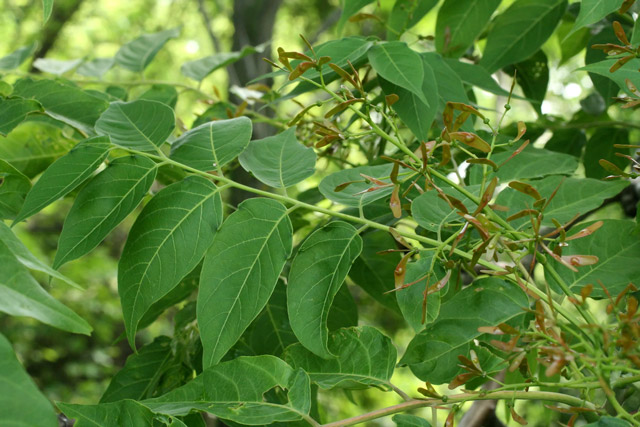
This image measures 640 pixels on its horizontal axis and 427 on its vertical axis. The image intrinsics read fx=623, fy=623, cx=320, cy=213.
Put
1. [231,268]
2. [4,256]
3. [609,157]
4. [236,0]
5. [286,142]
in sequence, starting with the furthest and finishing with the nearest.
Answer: [236,0]
[609,157]
[286,142]
[231,268]
[4,256]

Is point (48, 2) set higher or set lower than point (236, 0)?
higher

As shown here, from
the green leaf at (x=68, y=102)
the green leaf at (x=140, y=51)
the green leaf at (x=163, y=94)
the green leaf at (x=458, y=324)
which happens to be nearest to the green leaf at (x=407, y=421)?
the green leaf at (x=458, y=324)

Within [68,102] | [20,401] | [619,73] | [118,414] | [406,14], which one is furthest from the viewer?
[406,14]

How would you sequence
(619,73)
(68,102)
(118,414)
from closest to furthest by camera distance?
1. (118,414)
2. (619,73)
3. (68,102)

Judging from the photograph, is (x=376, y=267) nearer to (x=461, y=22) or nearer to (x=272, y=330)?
(x=272, y=330)

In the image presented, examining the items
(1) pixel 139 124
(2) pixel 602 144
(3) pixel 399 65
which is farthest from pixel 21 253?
(2) pixel 602 144

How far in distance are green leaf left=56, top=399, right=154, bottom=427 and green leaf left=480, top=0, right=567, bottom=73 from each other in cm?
49

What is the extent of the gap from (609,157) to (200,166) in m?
0.49

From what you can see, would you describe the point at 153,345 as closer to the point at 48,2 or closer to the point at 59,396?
the point at 48,2

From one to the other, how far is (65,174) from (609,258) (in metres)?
0.39

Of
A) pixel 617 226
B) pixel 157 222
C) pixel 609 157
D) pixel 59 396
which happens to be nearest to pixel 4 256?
pixel 157 222

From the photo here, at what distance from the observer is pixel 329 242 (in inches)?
17.2

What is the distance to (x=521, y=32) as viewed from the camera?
2.17ft

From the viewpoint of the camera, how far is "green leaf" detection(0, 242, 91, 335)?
29cm
